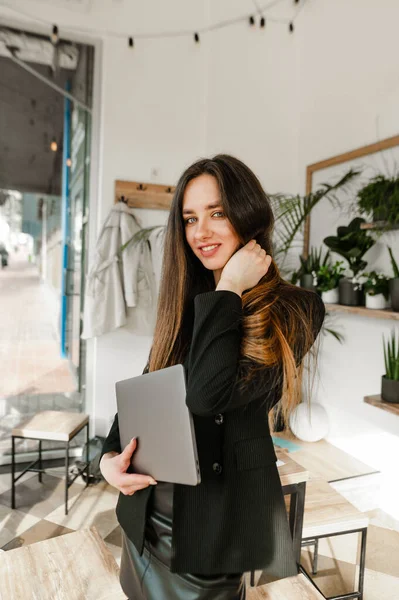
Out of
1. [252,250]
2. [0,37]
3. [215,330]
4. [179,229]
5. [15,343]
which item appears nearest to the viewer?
[215,330]

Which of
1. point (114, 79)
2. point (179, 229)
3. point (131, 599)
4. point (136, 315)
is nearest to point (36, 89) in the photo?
point (114, 79)

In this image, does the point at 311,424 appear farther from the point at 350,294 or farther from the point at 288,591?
the point at 288,591

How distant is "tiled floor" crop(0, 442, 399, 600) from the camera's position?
1.99m

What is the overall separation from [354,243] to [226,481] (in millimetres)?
1938

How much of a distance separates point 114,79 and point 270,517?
305 cm

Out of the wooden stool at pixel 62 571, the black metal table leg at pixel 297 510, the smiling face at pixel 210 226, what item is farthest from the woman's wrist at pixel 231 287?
the black metal table leg at pixel 297 510

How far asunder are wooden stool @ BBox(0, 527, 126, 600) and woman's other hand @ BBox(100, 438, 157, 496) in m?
0.36

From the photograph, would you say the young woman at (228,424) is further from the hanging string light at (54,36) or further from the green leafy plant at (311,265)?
the hanging string light at (54,36)

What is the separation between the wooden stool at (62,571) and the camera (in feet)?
3.60

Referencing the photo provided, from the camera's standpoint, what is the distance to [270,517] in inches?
35.3

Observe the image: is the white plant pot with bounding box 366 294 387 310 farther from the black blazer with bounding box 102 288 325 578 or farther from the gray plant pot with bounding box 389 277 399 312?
the black blazer with bounding box 102 288 325 578

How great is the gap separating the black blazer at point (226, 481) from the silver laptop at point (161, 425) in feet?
0.11

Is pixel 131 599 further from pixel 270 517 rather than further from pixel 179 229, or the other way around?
pixel 179 229

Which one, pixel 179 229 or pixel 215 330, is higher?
pixel 179 229
